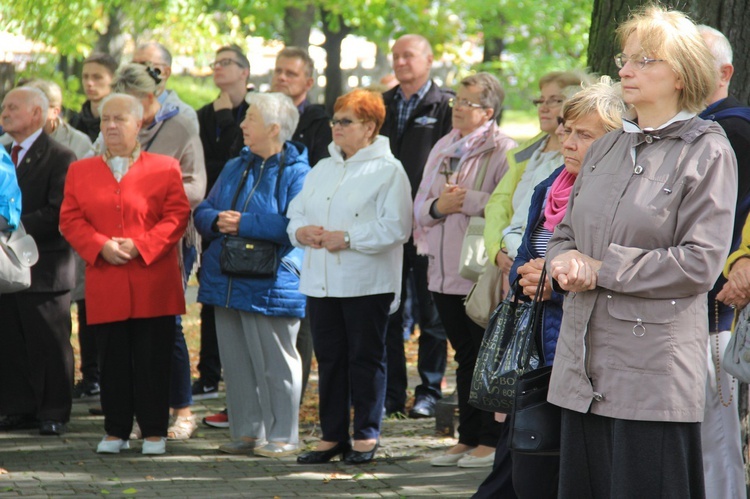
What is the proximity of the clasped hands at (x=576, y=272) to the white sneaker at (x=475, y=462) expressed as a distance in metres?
2.87

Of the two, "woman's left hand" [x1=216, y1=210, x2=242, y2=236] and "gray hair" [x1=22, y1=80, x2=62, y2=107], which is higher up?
"gray hair" [x1=22, y1=80, x2=62, y2=107]

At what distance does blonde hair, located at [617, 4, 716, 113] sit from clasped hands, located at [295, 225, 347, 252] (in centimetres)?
293

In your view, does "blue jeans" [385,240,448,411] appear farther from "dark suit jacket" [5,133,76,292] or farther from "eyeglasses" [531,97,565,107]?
"dark suit jacket" [5,133,76,292]

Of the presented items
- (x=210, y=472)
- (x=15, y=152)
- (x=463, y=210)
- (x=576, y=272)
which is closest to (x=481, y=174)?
(x=463, y=210)

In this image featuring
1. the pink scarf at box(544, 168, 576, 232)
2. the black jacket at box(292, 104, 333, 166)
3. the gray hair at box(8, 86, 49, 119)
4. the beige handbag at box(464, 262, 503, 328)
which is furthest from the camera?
the black jacket at box(292, 104, 333, 166)

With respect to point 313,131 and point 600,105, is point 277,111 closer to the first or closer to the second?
point 313,131

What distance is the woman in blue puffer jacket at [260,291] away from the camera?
665cm

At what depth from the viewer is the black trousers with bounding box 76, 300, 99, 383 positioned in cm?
866

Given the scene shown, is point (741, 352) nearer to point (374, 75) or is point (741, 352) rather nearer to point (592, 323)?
point (592, 323)

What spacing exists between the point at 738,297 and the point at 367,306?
2612 millimetres

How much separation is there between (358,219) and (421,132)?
6.23 feet

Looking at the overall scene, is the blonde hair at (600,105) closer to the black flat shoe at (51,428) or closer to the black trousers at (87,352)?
the black flat shoe at (51,428)

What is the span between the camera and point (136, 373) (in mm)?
6762

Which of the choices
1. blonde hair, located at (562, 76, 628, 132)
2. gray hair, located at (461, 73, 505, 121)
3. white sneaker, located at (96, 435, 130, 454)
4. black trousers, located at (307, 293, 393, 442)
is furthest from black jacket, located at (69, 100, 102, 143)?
blonde hair, located at (562, 76, 628, 132)
